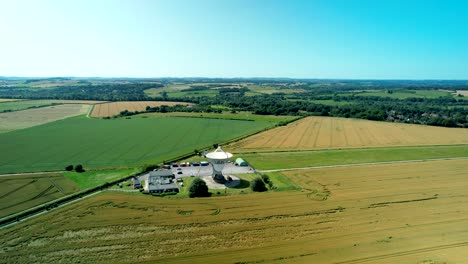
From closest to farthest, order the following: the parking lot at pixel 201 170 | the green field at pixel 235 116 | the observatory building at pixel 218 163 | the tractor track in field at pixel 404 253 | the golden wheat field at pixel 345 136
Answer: the tractor track in field at pixel 404 253 → the observatory building at pixel 218 163 → the parking lot at pixel 201 170 → the golden wheat field at pixel 345 136 → the green field at pixel 235 116

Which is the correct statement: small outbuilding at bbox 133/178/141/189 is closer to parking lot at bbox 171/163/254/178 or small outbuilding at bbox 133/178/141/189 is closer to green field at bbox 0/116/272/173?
parking lot at bbox 171/163/254/178

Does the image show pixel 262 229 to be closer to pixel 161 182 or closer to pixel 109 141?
pixel 161 182

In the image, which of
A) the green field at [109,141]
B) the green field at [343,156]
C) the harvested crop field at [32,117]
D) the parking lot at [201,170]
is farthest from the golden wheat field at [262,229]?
the harvested crop field at [32,117]

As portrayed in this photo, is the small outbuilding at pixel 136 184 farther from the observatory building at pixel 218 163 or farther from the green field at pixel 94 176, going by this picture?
the observatory building at pixel 218 163

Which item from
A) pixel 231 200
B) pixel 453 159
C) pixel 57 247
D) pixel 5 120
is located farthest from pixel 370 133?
pixel 5 120

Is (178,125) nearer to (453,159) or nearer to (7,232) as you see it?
(7,232)

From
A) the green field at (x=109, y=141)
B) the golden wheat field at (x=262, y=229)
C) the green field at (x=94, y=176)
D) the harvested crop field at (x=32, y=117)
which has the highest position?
the harvested crop field at (x=32, y=117)
